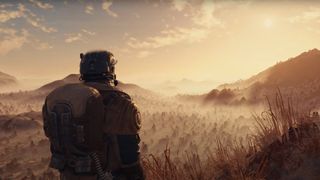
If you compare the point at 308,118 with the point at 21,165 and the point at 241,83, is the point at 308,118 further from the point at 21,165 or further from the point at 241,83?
the point at 241,83

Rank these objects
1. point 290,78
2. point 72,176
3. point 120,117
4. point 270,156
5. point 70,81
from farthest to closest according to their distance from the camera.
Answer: point 70,81 < point 290,78 < point 270,156 < point 72,176 < point 120,117

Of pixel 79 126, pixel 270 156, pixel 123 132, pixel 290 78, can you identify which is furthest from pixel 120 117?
pixel 290 78

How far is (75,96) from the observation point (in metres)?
5.10

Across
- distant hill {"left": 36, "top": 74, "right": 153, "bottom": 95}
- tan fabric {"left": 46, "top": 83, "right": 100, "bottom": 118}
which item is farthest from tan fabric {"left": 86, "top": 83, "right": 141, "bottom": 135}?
distant hill {"left": 36, "top": 74, "right": 153, "bottom": 95}

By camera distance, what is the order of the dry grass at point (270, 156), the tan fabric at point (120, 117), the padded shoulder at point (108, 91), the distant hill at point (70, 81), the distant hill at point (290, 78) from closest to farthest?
the tan fabric at point (120, 117) → the padded shoulder at point (108, 91) → the dry grass at point (270, 156) → the distant hill at point (290, 78) → the distant hill at point (70, 81)

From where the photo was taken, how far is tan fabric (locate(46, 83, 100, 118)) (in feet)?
16.6

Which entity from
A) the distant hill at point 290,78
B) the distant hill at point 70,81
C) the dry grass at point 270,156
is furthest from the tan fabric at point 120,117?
the distant hill at point 70,81

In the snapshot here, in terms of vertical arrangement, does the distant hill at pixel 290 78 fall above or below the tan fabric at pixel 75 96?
above

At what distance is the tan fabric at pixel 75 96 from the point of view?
5.06 m

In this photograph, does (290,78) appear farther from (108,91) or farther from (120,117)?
(120,117)

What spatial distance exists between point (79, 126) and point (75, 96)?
32 cm

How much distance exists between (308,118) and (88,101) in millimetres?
4369

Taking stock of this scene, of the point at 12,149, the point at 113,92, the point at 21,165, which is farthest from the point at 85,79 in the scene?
the point at 12,149

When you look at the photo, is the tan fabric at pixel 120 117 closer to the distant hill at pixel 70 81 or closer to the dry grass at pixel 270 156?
the dry grass at pixel 270 156
